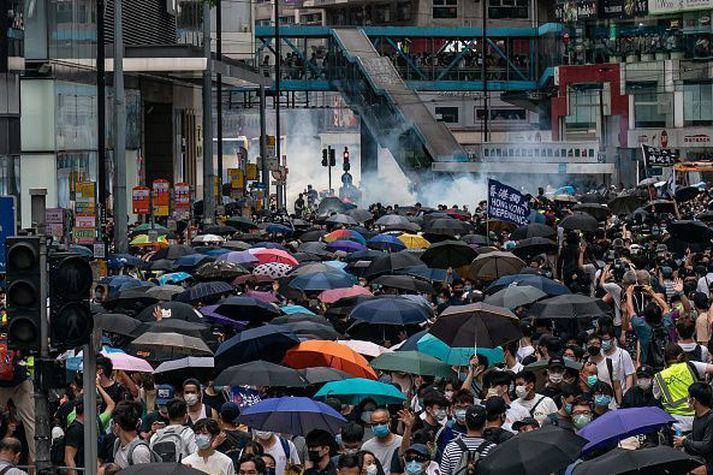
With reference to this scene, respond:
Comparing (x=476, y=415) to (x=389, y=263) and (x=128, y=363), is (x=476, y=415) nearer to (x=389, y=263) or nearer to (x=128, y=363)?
(x=128, y=363)

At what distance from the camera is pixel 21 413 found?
654 inches

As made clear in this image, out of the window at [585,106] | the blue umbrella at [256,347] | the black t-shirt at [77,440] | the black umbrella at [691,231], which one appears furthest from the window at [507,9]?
the black t-shirt at [77,440]

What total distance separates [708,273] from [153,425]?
10854mm

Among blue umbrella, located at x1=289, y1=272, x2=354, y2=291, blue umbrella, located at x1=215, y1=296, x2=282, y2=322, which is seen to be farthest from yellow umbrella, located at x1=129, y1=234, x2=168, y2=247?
blue umbrella, located at x1=215, y1=296, x2=282, y2=322

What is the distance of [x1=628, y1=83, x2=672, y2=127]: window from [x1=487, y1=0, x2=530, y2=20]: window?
20.8 m

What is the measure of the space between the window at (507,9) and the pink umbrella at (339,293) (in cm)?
8098

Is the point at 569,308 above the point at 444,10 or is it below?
below

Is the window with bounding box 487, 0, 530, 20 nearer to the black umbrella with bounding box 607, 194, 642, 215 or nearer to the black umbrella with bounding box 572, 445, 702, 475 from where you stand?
the black umbrella with bounding box 607, 194, 642, 215

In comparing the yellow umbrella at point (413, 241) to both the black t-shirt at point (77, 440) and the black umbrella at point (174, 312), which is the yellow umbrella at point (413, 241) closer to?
the black umbrella at point (174, 312)

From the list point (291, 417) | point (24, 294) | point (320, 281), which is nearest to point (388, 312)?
point (320, 281)

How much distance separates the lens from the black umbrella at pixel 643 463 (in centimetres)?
1136

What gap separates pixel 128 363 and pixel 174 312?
333 centimetres

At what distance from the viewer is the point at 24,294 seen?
40.0 feet

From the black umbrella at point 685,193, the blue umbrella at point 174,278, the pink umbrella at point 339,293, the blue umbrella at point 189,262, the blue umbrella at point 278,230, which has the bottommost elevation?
the pink umbrella at point 339,293
